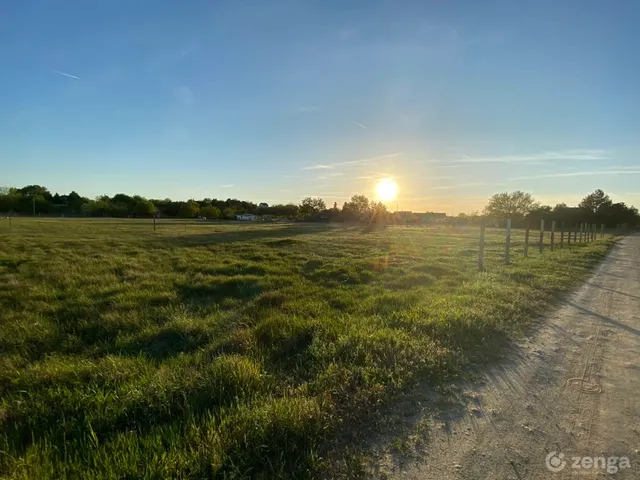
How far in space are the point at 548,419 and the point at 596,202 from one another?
120m

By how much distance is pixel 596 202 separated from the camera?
97000mm

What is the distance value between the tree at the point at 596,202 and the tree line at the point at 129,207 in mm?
59107

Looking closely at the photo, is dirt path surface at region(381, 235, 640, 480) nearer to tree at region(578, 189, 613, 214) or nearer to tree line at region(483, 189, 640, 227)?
tree line at region(483, 189, 640, 227)

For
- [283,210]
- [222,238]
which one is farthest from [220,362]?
[283,210]

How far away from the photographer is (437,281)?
1017 cm

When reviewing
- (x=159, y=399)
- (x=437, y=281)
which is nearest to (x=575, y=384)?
(x=159, y=399)

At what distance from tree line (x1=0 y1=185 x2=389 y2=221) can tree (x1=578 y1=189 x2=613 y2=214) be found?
194ft

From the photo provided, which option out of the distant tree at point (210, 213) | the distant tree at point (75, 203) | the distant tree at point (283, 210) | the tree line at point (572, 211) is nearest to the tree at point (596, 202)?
the tree line at point (572, 211)

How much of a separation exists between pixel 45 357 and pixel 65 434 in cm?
264

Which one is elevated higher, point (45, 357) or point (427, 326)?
point (427, 326)

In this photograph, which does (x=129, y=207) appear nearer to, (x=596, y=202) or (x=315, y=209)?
(x=315, y=209)

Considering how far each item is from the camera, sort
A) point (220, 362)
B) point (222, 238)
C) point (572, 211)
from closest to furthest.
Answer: point (220, 362) < point (222, 238) < point (572, 211)

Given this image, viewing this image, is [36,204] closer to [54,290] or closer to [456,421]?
[54,290]

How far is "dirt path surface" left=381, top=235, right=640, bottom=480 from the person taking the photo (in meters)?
2.58
